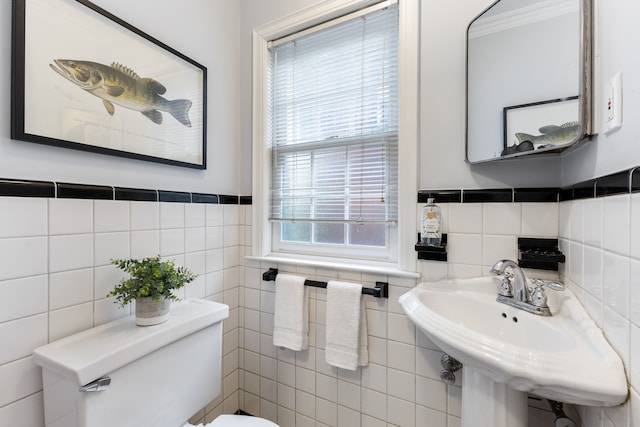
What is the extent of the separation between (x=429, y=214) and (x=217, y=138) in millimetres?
1167

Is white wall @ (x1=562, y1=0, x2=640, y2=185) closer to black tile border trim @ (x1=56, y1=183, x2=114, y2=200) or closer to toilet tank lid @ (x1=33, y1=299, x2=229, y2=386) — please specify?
toilet tank lid @ (x1=33, y1=299, x2=229, y2=386)

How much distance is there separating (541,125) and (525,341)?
0.71 meters

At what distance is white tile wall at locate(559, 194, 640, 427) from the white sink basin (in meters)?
0.03

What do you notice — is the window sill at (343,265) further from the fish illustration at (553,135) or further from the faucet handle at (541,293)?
the fish illustration at (553,135)

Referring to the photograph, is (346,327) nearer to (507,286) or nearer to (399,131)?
(507,286)

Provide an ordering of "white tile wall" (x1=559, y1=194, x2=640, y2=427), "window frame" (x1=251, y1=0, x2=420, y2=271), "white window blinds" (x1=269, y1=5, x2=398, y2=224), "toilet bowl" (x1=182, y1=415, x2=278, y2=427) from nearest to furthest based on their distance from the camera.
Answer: "white tile wall" (x1=559, y1=194, x2=640, y2=427) → "toilet bowl" (x1=182, y1=415, x2=278, y2=427) → "window frame" (x1=251, y1=0, x2=420, y2=271) → "white window blinds" (x1=269, y1=5, x2=398, y2=224)

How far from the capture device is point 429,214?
111 centimetres

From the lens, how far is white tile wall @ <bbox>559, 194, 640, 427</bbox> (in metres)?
0.51

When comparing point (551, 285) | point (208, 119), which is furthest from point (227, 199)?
point (551, 285)

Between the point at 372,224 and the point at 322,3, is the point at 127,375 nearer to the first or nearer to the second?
the point at 372,224

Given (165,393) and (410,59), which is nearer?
(165,393)

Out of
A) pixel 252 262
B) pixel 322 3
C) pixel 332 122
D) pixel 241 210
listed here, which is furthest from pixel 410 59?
pixel 252 262

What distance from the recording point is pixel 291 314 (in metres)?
1.36

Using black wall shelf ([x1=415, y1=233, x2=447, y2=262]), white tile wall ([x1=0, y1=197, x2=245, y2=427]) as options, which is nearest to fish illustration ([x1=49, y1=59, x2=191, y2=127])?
white tile wall ([x1=0, y1=197, x2=245, y2=427])
